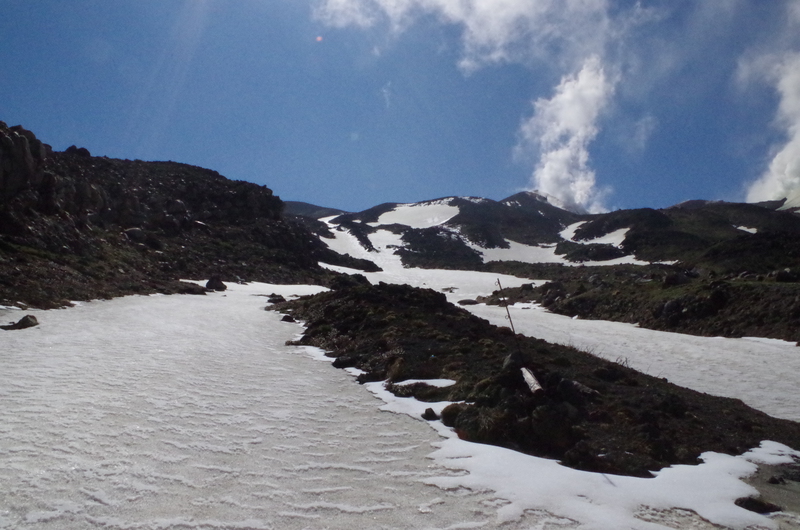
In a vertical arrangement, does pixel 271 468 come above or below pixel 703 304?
below

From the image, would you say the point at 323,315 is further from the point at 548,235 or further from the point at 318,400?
the point at 548,235

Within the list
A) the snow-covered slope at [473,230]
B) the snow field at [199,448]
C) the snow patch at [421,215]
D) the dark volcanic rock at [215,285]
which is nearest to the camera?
the snow field at [199,448]

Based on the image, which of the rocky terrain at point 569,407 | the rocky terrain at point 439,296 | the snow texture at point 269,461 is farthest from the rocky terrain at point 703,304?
the snow texture at point 269,461

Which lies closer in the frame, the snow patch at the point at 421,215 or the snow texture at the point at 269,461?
the snow texture at the point at 269,461

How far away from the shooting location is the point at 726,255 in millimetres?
42438

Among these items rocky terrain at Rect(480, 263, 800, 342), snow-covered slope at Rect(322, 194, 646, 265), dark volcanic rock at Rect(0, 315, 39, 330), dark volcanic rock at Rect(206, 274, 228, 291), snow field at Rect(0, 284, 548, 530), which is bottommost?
snow field at Rect(0, 284, 548, 530)

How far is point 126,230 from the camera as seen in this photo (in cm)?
3878

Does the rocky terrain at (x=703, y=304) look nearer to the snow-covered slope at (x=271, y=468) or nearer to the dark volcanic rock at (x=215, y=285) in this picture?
the snow-covered slope at (x=271, y=468)

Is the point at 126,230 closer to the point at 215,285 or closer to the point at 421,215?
the point at 215,285

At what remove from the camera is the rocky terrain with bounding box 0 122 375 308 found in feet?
75.0

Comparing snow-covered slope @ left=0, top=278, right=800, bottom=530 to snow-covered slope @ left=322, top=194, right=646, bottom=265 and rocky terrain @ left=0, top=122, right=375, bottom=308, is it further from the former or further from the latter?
snow-covered slope @ left=322, top=194, right=646, bottom=265

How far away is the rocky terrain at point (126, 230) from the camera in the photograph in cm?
2286

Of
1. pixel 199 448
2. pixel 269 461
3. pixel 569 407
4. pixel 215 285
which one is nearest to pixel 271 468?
pixel 269 461

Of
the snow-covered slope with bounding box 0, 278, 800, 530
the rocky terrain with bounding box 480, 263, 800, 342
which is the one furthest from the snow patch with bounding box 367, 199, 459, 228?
the snow-covered slope with bounding box 0, 278, 800, 530
